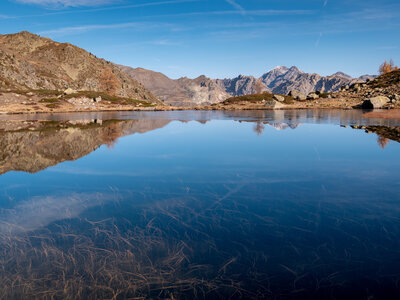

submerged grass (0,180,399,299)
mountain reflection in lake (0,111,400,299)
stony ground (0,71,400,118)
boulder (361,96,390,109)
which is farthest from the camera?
stony ground (0,71,400,118)

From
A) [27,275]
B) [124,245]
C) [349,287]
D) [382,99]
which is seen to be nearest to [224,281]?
[349,287]

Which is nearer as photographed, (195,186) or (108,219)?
(108,219)

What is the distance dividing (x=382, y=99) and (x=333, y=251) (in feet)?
271

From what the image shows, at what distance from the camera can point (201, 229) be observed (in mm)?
8367

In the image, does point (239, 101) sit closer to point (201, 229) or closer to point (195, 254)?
point (201, 229)

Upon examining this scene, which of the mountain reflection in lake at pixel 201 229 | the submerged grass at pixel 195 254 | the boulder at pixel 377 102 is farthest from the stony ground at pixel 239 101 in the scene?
the submerged grass at pixel 195 254

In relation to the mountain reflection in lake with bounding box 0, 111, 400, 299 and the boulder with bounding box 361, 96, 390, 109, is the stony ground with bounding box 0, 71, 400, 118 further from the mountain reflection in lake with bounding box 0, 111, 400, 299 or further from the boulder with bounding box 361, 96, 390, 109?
the mountain reflection in lake with bounding box 0, 111, 400, 299

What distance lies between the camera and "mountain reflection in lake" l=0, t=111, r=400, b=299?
5.86 m

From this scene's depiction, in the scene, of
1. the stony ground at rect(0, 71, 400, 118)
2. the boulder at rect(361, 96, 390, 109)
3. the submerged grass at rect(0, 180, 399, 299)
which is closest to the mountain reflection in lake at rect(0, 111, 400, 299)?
the submerged grass at rect(0, 180, 399, 299)

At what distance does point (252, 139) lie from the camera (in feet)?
86.3

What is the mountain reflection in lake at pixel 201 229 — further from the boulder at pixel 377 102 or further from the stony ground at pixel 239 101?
the stony ground at pixel 239 101

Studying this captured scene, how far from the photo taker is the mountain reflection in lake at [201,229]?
5.86 meters

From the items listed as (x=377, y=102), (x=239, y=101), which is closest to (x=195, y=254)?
(x=377, y=102)

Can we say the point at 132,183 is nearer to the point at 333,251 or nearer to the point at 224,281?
the point at 224,281
